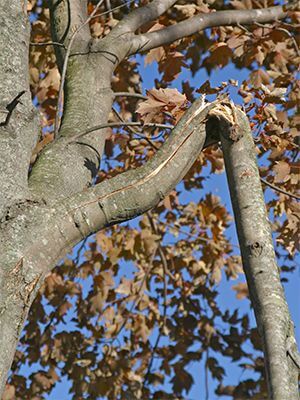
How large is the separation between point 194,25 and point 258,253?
5.26 feet

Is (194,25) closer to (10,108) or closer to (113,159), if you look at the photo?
(10,108)

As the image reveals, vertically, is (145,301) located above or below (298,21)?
below

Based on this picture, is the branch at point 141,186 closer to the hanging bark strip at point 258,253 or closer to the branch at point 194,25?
the hanging bark strip at point 258,253

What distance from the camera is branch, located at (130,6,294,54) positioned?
9.98 ft

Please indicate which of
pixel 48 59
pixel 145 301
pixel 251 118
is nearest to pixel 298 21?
pixel 48 59

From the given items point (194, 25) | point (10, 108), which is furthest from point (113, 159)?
point (10, 108)

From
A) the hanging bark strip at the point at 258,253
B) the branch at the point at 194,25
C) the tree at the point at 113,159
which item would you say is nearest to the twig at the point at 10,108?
the tree at the point at 113,159

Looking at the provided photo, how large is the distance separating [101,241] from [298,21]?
250cm

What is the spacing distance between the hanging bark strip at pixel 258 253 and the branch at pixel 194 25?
806 mm

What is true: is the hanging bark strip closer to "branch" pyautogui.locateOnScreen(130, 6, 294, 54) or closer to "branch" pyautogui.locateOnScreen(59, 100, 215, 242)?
"branch" pyautogui.locateOnScreen(59, 100, 215, 242)

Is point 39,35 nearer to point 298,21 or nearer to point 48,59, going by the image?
point 48,59

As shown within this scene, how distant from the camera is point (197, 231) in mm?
6852

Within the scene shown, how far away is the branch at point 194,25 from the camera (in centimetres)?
304

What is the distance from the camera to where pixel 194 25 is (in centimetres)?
333
